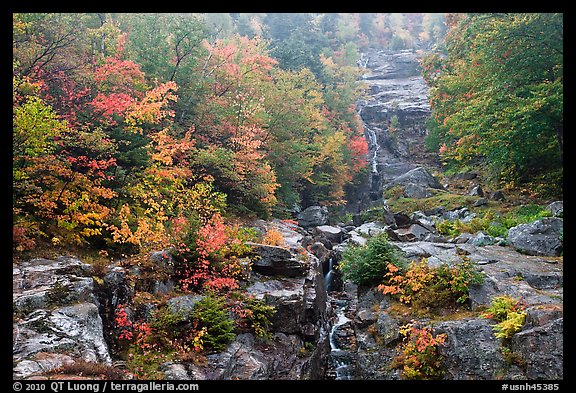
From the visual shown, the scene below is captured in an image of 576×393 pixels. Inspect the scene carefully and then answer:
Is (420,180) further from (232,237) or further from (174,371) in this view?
(174,371)

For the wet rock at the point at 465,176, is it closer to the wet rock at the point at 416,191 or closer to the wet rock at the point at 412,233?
the wet rock at the point at 416,191

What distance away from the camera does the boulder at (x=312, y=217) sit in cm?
2962

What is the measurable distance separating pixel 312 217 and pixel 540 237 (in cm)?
1867

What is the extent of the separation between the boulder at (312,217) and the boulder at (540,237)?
1732cm

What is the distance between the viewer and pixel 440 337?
8.68 meters

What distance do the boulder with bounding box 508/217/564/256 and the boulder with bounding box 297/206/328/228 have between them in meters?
17.3

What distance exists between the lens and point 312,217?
30078 millimetres

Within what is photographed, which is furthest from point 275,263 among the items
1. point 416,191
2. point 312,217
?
point 416,191

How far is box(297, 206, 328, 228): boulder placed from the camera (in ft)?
97.2

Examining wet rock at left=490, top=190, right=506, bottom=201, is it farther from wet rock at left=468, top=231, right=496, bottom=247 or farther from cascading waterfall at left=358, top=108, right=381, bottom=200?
cascading waterfall at left=358, top=108, right=381, bottom=200

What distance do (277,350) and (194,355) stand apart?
9.87ft

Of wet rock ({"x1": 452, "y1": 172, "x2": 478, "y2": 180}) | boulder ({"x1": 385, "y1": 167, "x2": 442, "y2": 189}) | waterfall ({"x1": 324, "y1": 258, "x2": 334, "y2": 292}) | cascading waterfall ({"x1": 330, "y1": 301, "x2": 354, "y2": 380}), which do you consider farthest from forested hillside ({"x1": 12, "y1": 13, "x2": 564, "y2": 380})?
boulder ({"x1": 385, "y1": 167, "x2": 442, "y2": 189})

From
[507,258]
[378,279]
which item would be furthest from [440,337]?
[507,258]
